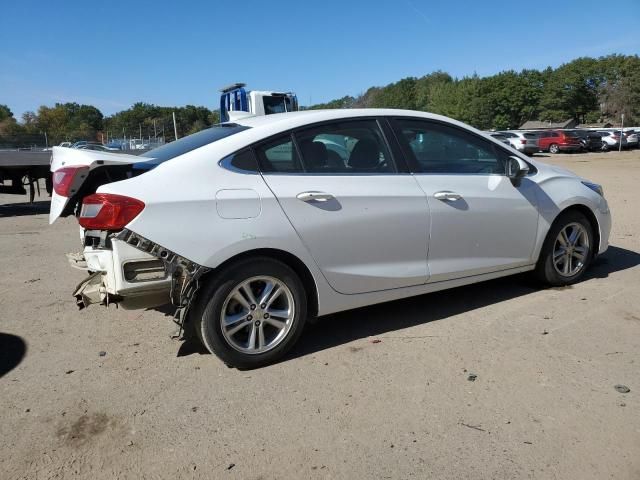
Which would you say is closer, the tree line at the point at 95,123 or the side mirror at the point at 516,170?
the side mirror at the point at 516,170

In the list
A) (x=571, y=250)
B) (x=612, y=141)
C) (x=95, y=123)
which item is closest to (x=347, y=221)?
(x=571, y=250)

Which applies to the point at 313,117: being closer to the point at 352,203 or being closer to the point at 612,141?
the point at 352,203

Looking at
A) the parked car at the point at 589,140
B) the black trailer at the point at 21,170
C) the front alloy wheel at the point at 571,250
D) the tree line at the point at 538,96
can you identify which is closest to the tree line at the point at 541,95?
the tree line at the point at 538,96

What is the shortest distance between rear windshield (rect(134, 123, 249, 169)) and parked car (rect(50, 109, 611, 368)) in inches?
0.9

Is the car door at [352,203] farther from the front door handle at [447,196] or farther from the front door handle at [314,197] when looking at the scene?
the front door handle at [447,196]

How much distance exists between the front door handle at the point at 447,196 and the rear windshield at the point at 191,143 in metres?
1.54

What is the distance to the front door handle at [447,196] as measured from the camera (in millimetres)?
4074

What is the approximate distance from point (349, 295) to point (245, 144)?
4.22 ft

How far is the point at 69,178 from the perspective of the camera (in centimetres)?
344

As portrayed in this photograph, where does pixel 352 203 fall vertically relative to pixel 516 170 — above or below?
below

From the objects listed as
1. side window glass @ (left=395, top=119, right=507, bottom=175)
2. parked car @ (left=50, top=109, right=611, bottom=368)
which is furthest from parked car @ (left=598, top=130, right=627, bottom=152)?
parked car @ (left=50, top=109, right=611, bottom=368)

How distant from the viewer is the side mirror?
446cm

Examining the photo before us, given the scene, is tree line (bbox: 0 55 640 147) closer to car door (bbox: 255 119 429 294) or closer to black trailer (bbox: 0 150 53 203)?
black trailer (bbox: 0 150 53 203)

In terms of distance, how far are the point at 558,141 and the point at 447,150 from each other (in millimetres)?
38603
